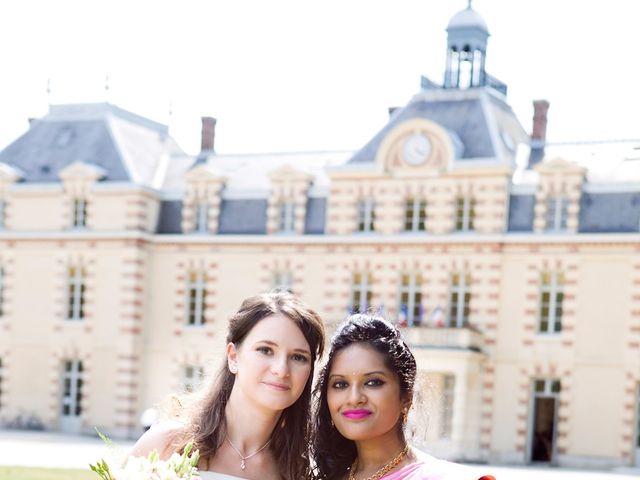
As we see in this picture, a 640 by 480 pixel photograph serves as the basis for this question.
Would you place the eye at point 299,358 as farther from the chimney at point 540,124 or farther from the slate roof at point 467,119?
the chimney at point 540,124

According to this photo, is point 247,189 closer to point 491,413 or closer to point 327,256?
point 327,256

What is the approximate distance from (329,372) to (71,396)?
29.5 m

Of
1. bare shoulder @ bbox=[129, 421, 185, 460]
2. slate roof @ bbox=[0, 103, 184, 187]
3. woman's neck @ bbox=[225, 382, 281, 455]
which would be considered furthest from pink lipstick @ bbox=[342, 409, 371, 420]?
slate roof @ bbox=[0, 103, 184, 187]

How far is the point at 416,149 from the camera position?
30.5 m

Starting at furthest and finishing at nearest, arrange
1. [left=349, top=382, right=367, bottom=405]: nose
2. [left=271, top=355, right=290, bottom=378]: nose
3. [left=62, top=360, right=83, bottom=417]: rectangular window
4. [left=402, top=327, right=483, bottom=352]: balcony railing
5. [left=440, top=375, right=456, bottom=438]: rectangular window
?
[left=62, top=360, right=83, bottom=417]: rectangular window < [left=440, top=375, right=456, bottom=438]: rectangular window < [left=402, top=327, right=483, bottom=352]: balcony railing < [left=271, top=355, right=290, bottom=378]: nose < [left=349, top=382, right=367, bottom=405]: nose

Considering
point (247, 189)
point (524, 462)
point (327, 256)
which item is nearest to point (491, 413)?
point (524, 462)

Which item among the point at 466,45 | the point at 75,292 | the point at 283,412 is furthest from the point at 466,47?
the point at 283,412

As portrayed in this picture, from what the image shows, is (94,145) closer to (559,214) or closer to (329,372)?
(559,214)

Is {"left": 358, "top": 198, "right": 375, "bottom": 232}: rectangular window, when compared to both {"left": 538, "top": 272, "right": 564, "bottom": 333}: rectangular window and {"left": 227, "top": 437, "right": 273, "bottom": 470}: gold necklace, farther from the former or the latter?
{"left": 227, "top": 437, "right": 273, "bottom": 470}: gold necklace

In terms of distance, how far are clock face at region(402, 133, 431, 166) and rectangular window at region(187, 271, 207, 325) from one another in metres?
7.03

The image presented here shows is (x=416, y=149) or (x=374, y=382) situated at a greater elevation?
(x=416, y=149)

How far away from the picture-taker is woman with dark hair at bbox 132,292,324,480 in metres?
5.60

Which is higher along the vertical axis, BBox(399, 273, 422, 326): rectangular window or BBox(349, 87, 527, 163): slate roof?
BBox(349, 87, 527, 163): slate roof

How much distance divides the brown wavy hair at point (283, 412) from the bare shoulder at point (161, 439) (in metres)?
0.06
